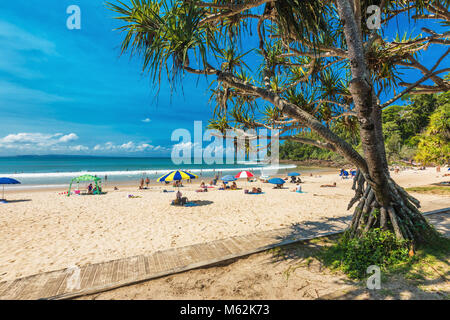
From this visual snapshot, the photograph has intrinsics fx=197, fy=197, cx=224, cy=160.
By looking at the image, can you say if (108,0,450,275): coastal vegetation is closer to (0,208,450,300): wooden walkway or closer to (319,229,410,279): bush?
(319,229,410,279): bush

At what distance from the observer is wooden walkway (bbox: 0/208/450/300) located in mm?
3742

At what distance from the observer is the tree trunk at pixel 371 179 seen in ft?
9.90

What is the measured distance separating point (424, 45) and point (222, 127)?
568 cm

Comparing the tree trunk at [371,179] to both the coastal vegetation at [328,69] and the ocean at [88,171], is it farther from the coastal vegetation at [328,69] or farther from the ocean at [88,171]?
the ocean at [88,171]

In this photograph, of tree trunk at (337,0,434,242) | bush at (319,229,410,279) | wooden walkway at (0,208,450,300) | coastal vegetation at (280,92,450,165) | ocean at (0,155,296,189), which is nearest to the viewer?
tree trunk at (337,0,434,242)

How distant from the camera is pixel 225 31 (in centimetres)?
496

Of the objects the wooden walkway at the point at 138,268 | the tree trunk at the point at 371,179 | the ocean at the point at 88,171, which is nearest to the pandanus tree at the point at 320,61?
the tree trunk at the point at 371,179

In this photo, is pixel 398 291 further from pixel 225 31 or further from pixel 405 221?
pixel 225 31

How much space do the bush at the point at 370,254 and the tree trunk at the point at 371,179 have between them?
0.17m

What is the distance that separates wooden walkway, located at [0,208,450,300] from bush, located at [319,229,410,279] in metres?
1.49

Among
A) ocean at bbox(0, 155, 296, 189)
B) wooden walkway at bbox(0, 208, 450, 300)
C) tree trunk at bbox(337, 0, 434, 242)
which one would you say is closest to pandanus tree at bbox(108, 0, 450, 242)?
tree trunk at bbox(337, 0, 434, 242)
